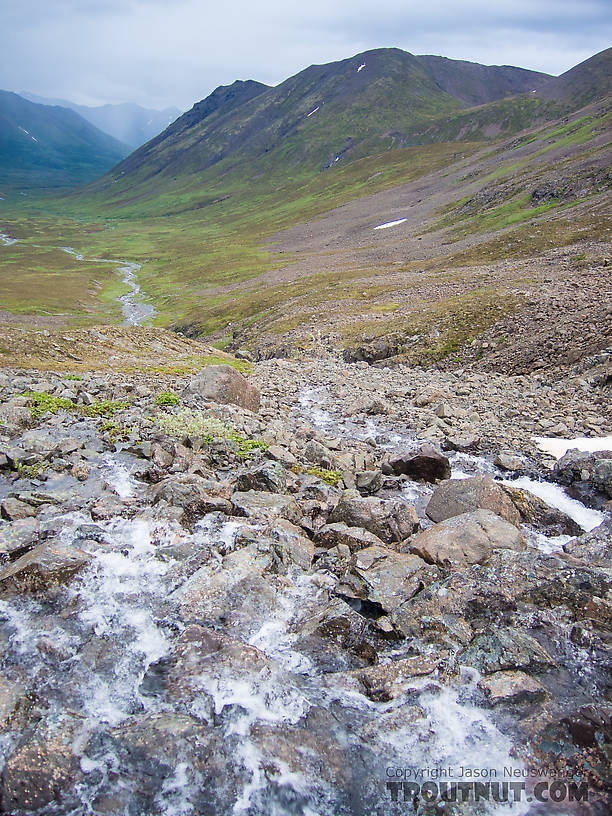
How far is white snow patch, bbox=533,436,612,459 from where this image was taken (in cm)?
2455

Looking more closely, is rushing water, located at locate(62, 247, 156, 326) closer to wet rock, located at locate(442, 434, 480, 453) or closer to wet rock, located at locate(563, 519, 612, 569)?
wet rock, located at locate(442, 434, 480, 453)

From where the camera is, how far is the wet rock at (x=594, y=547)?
13.8m

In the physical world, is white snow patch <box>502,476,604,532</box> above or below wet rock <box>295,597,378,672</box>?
below

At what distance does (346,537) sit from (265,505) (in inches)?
112

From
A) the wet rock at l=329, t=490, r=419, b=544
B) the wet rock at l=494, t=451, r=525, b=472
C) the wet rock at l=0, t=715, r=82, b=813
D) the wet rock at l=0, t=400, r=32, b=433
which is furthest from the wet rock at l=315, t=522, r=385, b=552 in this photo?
the wet rock at l=0, t=400, r=32, b=433

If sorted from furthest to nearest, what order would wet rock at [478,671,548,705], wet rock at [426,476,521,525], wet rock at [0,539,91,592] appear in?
wet rock at [426,476,521,525]
wet rock at [0,539,91,592]
wet rock at [478,671,548,705]

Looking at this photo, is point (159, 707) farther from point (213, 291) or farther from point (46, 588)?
point (213, 291)

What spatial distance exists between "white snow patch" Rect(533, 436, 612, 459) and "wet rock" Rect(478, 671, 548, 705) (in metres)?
16.7

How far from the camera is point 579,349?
3516cm

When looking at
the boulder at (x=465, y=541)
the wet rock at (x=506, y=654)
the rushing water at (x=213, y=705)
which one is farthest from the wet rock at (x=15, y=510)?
the wet rock at (x=506, y=654)

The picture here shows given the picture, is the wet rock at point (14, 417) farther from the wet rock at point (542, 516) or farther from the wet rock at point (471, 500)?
the wet rock at point (542, 516)

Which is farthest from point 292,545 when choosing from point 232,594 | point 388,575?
point 388,575

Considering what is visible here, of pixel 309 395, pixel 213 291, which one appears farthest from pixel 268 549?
pixel 213 291

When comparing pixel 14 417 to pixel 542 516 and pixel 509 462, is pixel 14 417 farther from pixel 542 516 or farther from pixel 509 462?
pixel 509 462
